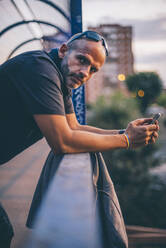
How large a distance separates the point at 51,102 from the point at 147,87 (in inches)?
1448

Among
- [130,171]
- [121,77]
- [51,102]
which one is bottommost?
[121,77]

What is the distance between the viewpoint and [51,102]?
45.1 inches

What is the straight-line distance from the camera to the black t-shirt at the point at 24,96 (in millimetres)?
1145

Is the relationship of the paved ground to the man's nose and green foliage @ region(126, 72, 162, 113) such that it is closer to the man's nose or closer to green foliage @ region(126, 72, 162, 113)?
the man's nose

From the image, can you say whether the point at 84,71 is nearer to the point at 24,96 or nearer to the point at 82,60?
the point at 82,60

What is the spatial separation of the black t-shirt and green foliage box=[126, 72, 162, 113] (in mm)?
35464

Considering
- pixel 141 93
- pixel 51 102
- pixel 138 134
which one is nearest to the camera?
pixel 51 102

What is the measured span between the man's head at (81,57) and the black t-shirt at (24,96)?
0.73ft

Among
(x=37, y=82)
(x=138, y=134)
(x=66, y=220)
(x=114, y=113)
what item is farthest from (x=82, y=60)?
(x=114, y=113)

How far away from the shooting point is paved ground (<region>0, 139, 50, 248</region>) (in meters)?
2.86

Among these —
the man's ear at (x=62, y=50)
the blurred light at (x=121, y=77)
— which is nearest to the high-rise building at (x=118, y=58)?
the blurred light at (x=121, y=77)

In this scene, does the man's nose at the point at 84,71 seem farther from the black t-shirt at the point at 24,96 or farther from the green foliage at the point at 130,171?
the green foliage at the point at 130,171

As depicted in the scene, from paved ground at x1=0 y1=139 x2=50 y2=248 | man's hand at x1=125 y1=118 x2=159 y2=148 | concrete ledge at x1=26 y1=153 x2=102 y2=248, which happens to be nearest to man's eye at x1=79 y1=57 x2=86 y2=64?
man's hand at x1=125 y1=118 x2=159 y2=148

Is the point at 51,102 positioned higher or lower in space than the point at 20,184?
higher
